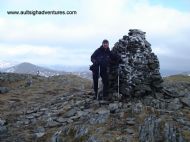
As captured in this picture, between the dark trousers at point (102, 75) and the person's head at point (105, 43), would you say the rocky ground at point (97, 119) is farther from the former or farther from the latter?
the person's head at point (105, 43)

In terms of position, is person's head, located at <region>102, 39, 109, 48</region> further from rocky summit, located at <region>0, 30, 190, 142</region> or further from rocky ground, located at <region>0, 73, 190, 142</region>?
rocky ground, located at <region>0, 73, 190, 142</region>

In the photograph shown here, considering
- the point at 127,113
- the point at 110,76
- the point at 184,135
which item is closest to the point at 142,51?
the point at 110,76

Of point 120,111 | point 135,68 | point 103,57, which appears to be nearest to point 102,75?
point 103,57

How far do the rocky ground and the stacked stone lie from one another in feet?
2.51

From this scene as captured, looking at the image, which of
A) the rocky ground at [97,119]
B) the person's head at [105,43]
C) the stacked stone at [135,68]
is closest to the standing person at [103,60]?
the person's head at [105,43]

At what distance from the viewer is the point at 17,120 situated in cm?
2498

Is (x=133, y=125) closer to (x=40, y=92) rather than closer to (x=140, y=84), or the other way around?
(x=140, y=84)

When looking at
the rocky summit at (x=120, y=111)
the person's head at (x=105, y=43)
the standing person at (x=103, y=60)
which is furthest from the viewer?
the standing person at (x=103, y=60)

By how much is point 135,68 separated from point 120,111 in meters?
4.18

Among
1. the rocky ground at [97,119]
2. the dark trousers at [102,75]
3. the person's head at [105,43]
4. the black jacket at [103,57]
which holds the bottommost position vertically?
the rocky ground at [97,119]

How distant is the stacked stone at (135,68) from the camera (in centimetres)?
2575

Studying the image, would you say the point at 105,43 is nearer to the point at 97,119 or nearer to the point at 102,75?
the point at 102,75

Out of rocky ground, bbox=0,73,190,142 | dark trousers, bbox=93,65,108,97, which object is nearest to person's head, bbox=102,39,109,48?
dark trousers, bbox=93,65,108,97

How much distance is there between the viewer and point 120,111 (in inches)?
904
